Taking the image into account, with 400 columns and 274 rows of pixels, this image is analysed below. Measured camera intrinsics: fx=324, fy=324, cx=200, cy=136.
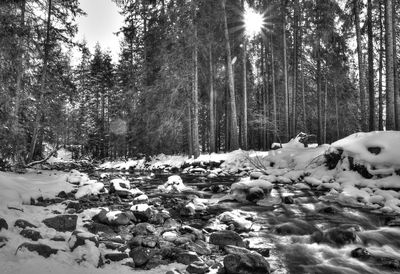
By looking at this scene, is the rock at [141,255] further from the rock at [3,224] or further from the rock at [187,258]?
the rock at [3,224]

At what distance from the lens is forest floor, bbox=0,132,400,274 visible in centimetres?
442

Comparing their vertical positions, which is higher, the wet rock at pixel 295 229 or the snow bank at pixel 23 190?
the snow bank at pixel 23 190

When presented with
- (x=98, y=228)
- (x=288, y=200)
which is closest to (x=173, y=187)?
(x=288, y=200)

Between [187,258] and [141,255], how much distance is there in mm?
657

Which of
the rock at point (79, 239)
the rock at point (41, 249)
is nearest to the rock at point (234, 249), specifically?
the rock at point (79, 239)

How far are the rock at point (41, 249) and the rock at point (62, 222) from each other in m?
1.02

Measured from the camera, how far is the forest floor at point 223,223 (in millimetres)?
4422

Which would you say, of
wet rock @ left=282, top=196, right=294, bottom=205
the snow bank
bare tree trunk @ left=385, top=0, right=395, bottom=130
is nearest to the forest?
bare tree trunk @ left=385, top=0, right=395, bottom=130

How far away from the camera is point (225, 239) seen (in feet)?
18.3

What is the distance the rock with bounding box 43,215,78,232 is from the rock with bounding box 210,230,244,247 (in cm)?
235

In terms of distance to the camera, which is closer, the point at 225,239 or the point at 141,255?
the point at 141,255

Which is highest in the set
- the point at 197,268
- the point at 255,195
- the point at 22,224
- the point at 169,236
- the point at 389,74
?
the point at 389,74

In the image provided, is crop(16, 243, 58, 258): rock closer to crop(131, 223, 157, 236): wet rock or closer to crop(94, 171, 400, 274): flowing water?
crop(131, 223, 157, 236): wet rock

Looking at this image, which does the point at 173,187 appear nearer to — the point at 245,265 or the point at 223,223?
the point at 223,223
